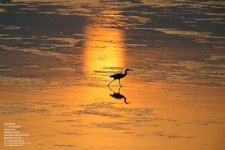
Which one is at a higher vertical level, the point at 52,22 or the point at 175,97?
the point at 52,22

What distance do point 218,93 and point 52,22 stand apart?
52.9ft

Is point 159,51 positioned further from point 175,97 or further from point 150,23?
point 150,23

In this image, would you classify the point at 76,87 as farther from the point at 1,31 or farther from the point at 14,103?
the point at 1,31

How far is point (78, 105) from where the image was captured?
15781 millimetres

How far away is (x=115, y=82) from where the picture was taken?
1855 centimetres

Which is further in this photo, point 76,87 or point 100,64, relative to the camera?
point 100,64

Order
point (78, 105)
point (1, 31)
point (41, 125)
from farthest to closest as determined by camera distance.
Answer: point (1, 31), point (78, 105), point (41, 125)

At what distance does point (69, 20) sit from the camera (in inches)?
1316

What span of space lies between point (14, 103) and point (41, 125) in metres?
1.93

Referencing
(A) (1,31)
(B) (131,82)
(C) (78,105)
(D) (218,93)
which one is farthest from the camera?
(A) (1,31)

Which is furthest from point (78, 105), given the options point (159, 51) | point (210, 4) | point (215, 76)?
point (210, 4)

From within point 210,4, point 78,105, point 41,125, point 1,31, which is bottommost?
point 41,125

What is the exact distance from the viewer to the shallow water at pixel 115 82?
44.8ft

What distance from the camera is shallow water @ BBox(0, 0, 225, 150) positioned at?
1364 centimetres
